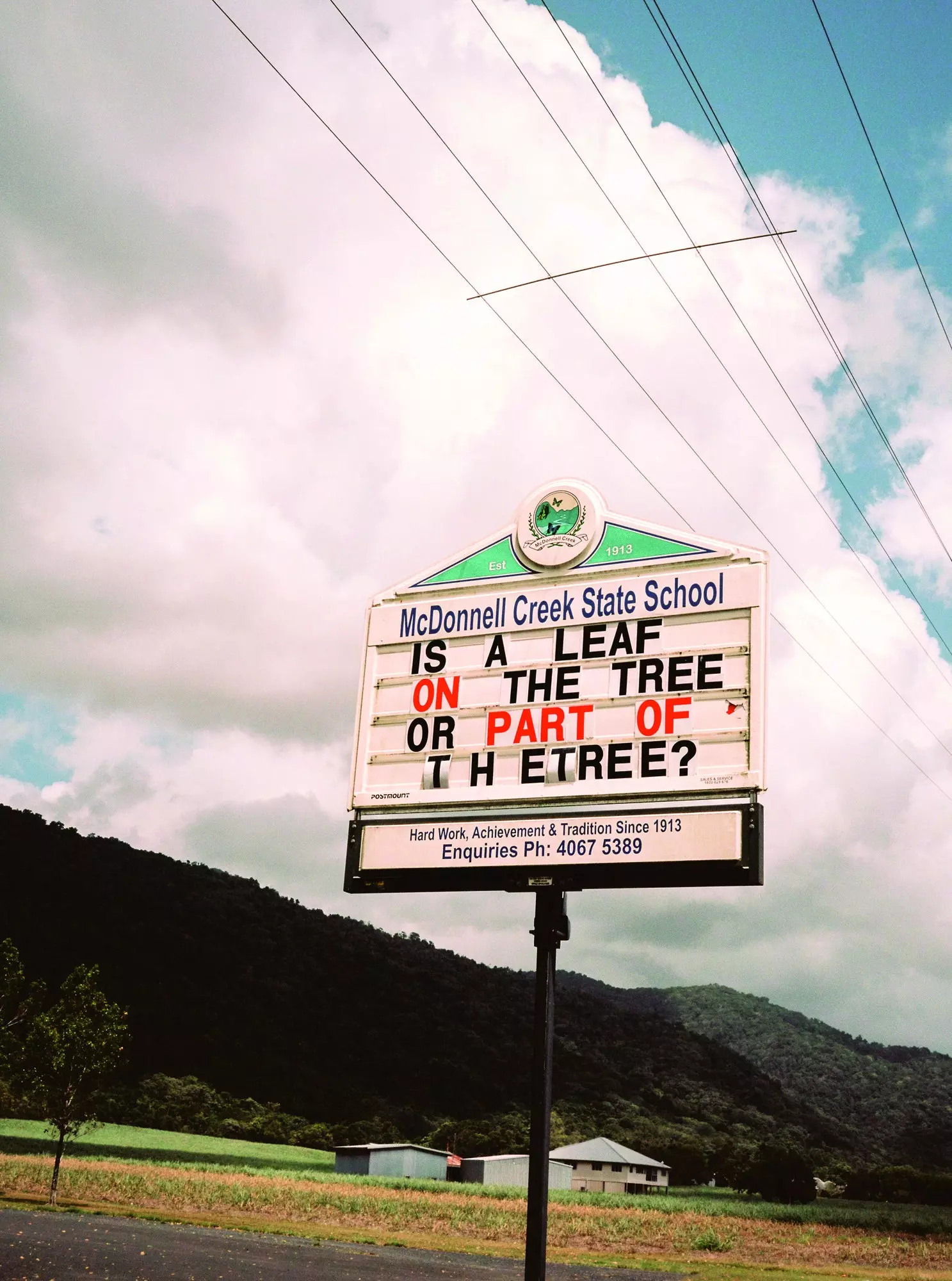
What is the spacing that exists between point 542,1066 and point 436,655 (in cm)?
506

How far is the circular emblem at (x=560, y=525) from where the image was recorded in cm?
1422

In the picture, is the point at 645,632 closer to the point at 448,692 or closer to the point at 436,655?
the point at 448,692

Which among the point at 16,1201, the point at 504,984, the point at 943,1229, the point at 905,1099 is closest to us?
the point at 16,1201

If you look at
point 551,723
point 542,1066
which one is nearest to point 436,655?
point 551,723

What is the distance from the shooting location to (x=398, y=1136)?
348ft

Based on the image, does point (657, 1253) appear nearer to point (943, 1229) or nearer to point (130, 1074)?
point (943, 1229)

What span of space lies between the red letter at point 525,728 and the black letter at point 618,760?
991mm

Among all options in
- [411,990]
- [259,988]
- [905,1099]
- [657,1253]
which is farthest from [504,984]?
[657,1253]

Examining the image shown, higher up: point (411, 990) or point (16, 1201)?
point (411, 990)

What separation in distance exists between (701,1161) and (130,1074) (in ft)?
175

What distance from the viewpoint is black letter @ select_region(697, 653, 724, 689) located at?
1312cm

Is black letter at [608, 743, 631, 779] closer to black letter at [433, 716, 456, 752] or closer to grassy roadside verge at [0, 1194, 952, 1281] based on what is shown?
black letter at [433, 716, 456, 752]

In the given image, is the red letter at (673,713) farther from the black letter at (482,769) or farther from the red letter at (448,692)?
the red letter at (448,692)

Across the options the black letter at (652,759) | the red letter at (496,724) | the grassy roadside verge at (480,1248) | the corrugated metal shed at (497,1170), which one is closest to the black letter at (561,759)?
the red letter at (496,724)
